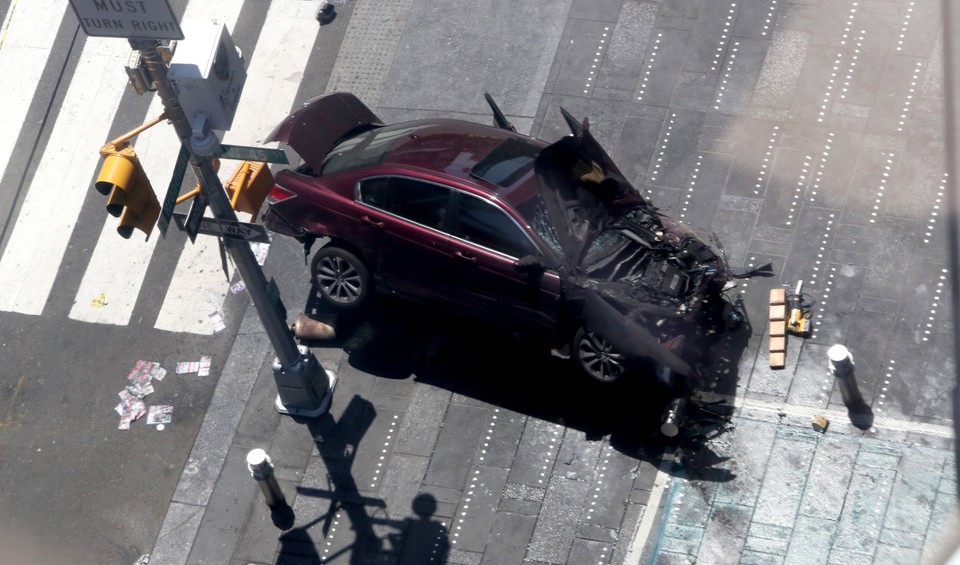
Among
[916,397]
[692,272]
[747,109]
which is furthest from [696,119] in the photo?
[916,397]

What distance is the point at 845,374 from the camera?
1058cm

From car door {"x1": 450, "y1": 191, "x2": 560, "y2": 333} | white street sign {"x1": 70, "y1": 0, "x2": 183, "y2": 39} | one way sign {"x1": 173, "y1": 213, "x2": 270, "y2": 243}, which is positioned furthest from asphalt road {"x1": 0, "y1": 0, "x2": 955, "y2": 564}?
white street sign {"x1": 70, "y1": 0, "x2": 183, "y2": 39}

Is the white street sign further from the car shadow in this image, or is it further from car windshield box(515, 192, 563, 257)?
the car shadow

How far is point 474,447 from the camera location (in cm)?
1142

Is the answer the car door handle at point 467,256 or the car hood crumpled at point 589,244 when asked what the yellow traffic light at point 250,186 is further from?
the car hood crumpled at point 589,244

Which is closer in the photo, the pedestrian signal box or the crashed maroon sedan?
the pedestrian signal box

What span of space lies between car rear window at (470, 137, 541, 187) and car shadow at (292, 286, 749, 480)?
1577 mm

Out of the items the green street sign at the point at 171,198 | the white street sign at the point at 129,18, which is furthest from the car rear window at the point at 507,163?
the white street sign at the point at 129,18

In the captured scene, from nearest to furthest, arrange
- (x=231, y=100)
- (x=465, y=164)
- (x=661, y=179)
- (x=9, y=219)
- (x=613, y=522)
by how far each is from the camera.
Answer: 1. (x=231, y=100)
2. (x=613, y=522)
3. (x=465, y=164)
4. (x=661, y=179)
5. (x=9, y=219)

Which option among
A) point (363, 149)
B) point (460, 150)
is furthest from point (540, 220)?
point (363, 149)

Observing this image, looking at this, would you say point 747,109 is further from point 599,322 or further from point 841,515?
point 841,515

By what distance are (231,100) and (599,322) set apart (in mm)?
3765

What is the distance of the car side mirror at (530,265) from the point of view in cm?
1079

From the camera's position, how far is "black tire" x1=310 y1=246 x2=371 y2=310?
11945 millimetres
